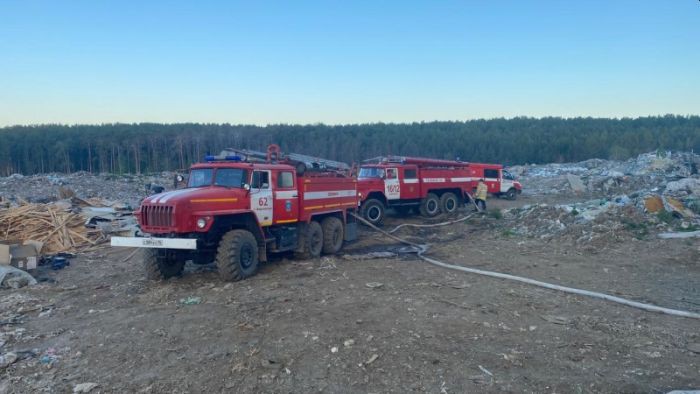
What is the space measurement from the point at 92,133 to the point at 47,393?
70.4 meters

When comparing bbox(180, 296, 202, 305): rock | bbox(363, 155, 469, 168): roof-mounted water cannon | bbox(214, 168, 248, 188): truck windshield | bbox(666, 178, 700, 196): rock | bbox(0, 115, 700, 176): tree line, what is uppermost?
bbox(0, 115, 700, 176): tree line

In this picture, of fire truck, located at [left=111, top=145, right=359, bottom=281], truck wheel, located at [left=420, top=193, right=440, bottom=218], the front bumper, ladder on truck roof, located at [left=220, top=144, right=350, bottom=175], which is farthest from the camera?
truck wheel, located at [left=420, top=193, right=440, bottom=218]

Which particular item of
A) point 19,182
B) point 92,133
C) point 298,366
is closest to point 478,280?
point 298,366

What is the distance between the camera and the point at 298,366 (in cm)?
514

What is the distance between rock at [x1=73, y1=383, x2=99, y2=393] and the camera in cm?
473

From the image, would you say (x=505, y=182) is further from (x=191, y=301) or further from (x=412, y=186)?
(x=191, y=301)

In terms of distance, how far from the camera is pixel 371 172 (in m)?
18.1

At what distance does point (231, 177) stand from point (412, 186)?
34.2 feet

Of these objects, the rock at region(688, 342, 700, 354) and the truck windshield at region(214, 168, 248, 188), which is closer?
the rock at region(688, 342, 700, 354)

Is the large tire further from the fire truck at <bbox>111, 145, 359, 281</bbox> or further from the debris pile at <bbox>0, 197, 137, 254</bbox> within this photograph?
the debris pile at <bbox>0, 197, 137, 254</bbox>

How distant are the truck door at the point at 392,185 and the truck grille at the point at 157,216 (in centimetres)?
1040

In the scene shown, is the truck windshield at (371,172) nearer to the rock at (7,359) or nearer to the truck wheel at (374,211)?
the truck wheel at (374,211)

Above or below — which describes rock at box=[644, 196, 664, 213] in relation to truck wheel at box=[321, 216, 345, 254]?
above

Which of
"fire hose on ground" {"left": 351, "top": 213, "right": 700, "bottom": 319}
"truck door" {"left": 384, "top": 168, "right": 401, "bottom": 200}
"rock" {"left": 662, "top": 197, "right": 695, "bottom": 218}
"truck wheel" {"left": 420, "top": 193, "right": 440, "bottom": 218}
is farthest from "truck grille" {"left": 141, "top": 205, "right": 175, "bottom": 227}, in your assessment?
"rock" {"left": 662, "top": 197, "right": 695, "bottom": 218}
